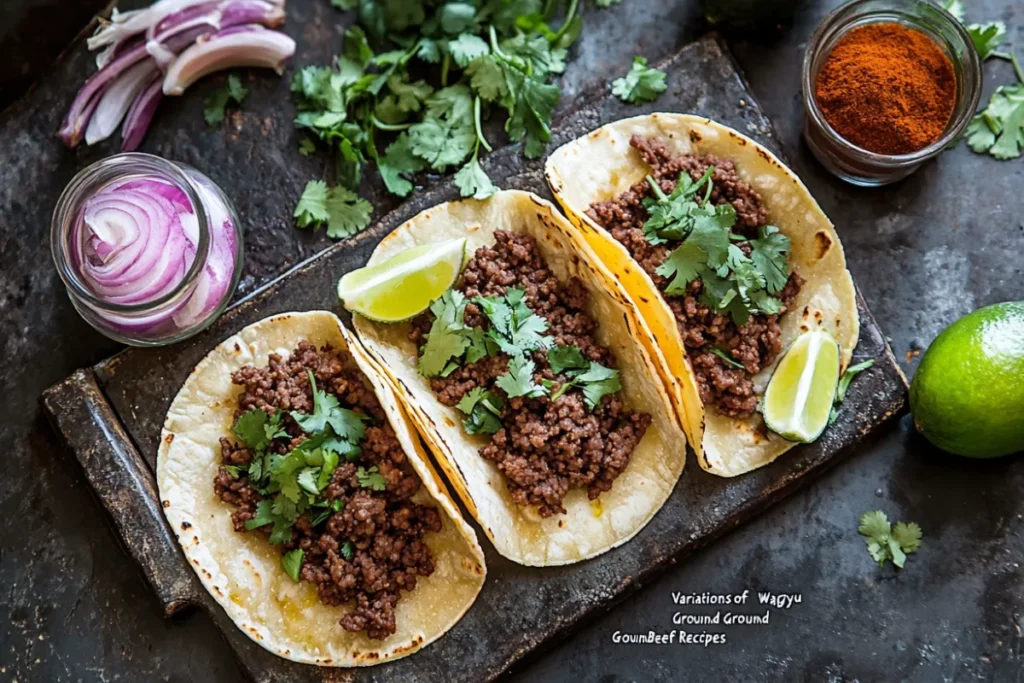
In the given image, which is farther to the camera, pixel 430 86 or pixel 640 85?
pixel 430 86

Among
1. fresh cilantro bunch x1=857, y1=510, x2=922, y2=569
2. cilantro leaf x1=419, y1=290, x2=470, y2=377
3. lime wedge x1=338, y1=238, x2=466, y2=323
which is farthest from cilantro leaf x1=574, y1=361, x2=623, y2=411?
fresh cilantro bunch x1=857, y1=510, x2=922, y2=569

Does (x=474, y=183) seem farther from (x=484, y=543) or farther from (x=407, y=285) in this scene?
(x=484, y=543)

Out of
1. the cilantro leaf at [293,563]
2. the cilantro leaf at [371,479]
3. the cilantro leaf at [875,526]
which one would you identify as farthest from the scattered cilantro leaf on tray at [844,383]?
the cilantro leaf at [293,563]

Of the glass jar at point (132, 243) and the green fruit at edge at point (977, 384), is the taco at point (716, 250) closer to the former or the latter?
the green fruit at edge at point (977, 384)

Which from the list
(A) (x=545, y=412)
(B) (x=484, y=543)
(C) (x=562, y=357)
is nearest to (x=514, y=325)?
(C) (x=562, y=357)

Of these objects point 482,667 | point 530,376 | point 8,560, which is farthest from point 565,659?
point 8,560

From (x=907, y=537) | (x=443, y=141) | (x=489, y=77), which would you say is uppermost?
(x=489, y=77)

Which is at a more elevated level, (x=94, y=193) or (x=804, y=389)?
(x=94, y=193)
